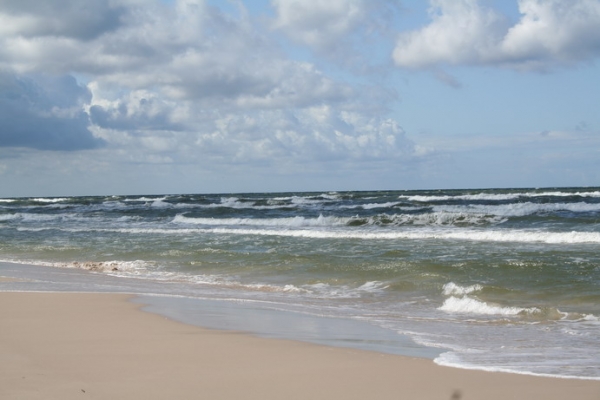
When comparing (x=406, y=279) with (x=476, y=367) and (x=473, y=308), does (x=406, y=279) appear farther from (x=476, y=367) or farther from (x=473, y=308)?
(x=476, y=367)

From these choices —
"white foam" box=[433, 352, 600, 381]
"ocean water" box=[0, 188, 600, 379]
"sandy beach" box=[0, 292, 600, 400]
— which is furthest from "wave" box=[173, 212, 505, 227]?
"sandy beach" box=[0, 292, 600, 400]

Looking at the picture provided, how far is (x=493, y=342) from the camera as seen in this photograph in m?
6.66

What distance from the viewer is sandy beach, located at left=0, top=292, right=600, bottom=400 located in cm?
448

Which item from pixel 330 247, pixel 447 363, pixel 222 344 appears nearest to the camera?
pixel 447 363

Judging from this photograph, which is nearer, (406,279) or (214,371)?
(214,371)

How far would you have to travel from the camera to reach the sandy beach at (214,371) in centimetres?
448

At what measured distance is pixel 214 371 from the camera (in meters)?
5.05

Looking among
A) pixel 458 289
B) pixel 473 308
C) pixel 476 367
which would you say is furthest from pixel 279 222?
pixel 476 367

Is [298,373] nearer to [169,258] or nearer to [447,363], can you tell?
[447,363]

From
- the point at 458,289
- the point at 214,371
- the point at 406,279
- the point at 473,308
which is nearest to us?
the point at 214,371

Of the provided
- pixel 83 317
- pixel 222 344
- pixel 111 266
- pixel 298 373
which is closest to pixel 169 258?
pixel 111 266

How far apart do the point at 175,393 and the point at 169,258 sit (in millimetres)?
11924

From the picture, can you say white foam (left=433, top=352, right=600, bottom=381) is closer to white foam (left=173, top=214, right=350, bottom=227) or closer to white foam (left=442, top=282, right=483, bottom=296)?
white foam (left=442, top=282, right=483, bottom=296)

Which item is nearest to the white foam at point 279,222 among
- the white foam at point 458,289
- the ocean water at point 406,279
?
the ocean water at point 406,279
